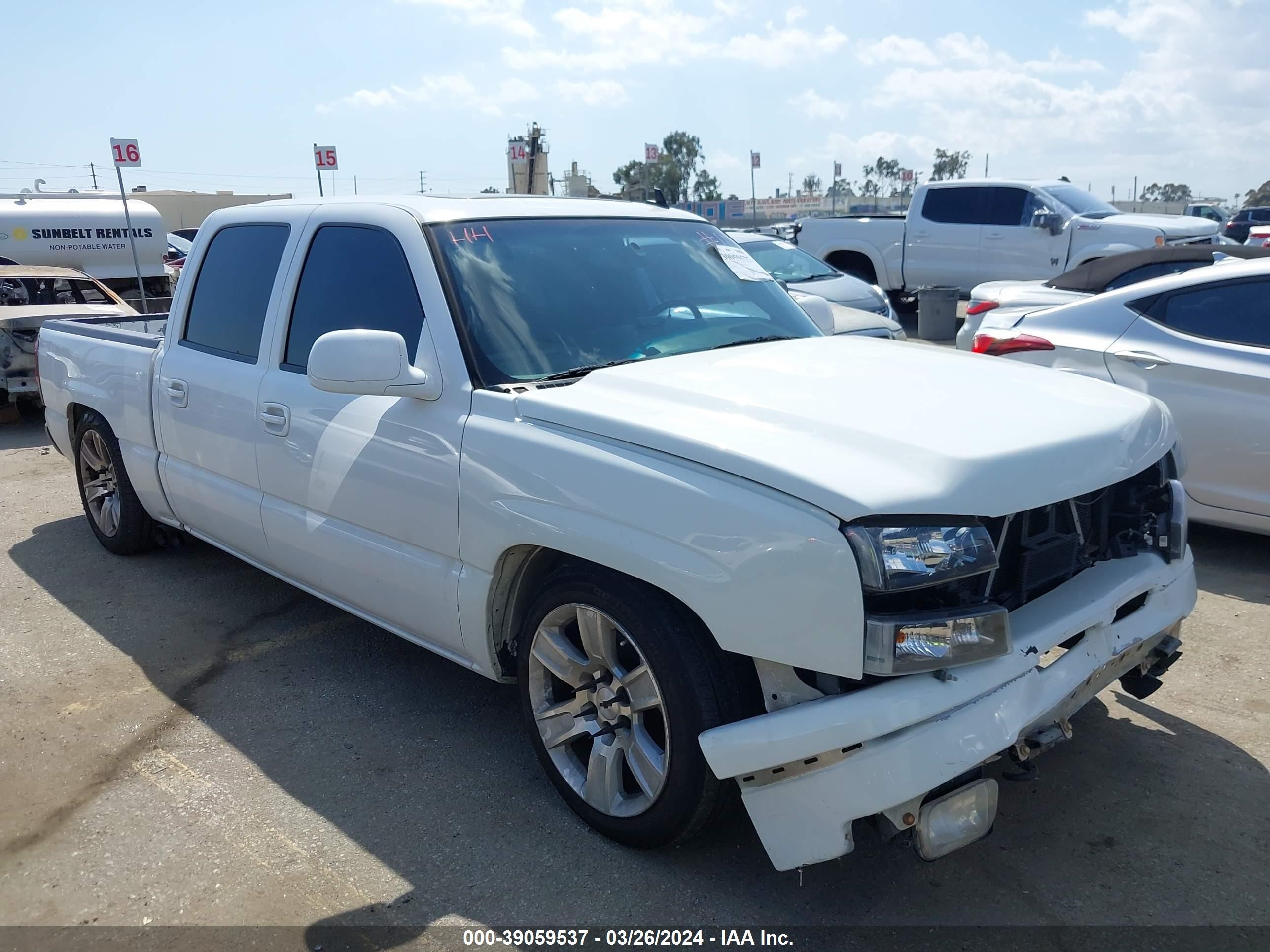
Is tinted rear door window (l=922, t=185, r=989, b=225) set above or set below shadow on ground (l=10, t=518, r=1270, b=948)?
above

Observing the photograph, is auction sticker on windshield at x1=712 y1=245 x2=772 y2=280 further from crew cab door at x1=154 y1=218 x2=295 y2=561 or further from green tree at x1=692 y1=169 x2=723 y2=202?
green tree at x1=692 y1=169 x2=723 y2=202

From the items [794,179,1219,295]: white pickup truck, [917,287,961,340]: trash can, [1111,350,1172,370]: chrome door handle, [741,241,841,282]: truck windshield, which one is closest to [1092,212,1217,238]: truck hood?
[794,179,1219,295]: white pickup truck

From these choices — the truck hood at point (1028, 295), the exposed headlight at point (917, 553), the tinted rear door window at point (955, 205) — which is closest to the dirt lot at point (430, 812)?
the exposed headlight at point (917, 553)

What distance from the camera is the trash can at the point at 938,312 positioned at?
13.9m

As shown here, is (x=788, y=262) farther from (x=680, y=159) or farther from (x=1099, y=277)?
(x=680, y=159)

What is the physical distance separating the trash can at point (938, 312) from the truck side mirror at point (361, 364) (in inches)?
469

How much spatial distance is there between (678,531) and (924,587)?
23.6 inches

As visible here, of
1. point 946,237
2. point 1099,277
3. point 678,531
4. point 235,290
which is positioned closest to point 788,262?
point 946,237

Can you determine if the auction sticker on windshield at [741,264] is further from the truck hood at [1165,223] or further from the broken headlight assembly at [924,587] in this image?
the truck hood at [1165,223]

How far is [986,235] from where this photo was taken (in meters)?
14.5

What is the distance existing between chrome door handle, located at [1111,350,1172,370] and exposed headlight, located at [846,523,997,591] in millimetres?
3573

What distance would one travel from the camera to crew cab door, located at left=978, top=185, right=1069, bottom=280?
548 inches

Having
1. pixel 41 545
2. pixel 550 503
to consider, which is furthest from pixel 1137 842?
pixel 41 545

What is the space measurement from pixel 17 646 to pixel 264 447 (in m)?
1.78
